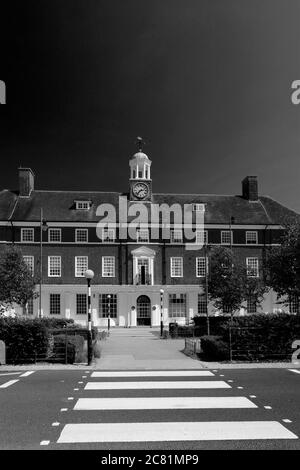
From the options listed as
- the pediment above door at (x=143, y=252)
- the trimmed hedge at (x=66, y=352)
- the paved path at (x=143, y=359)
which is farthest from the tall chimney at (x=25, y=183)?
the trimmed hedge at (x=66, y=352)

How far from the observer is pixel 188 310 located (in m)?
55.0

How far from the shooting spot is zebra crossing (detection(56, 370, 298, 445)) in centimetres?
886

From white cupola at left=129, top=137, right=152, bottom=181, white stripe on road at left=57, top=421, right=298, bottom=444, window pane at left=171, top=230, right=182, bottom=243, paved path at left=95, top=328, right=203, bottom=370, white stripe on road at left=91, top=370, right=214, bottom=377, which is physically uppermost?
white cupola at left=129, top=137, right=152, bottom=181

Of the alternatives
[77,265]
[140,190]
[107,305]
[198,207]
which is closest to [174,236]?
[198,207]

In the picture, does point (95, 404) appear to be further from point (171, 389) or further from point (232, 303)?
point (232, 303)

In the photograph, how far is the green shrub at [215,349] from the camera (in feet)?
65.8

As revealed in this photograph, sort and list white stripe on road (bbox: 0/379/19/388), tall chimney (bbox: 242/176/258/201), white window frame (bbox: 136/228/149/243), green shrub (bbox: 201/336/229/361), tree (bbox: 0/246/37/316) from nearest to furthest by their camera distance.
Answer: white stripe on road (bbox: 0/379/19/388) < green shrub (bbox: 201/336/229/361) < tree (bbox: 0/246/37/316) < white window frame (bbox: 136/228/149/243) < tall chimney (bbox: 242/176/258/201)

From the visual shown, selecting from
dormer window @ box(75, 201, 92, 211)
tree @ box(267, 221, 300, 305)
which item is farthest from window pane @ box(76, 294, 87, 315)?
tree @ box(267, 221, 300, 305)

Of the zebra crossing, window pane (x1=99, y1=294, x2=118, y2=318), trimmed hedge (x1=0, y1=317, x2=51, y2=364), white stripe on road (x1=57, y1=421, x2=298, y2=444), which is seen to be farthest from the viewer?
window pane (x1=99, y1=294, x2=118, y2=318)

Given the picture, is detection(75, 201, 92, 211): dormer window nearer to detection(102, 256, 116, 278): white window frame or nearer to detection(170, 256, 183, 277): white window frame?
detection(102, 256, 116, 278): white window frame

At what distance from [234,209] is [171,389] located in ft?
152

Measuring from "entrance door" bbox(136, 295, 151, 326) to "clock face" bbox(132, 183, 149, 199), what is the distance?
36.1 ft

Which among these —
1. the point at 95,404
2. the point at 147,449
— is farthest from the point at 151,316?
the point at 147,449

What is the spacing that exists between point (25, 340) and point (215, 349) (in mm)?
7323
